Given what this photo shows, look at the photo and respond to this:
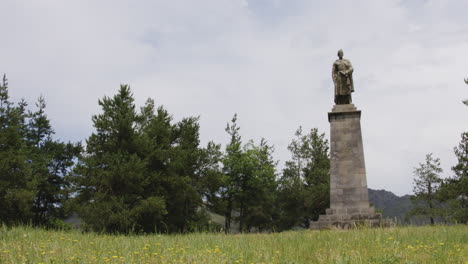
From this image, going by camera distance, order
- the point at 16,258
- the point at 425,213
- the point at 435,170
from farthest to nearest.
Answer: the point at 435,170 < the point at 425,213 < the point at 16,258

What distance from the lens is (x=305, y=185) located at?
48.7 meters

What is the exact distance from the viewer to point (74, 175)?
2683 cm

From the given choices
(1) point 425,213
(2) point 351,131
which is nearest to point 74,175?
(2) point 351,131

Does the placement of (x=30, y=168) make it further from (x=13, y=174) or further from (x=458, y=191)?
(x=458, y=191)

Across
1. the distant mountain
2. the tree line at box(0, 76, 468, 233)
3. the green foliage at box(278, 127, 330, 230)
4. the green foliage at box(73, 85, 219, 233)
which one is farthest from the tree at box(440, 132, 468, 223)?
the distant mountain

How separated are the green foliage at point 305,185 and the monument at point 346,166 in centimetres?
2817

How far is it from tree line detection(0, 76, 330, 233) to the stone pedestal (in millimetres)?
5965

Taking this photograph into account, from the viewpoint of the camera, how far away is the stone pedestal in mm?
15164

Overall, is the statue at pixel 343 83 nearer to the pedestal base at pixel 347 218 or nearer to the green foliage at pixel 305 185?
the pedestal base at pixel 347 218

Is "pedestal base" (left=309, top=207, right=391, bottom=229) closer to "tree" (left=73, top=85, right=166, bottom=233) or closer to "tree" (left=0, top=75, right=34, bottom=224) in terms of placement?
"tree" (left=73, top=85, right=166, bottom=233)

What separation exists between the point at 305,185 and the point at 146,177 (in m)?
25.4

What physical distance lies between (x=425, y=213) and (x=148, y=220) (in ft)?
105

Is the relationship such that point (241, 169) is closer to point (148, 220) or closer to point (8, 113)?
point (148, 220)

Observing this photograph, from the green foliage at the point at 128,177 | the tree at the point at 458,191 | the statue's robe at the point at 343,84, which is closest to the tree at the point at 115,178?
the green foliage at the point at 128,177
